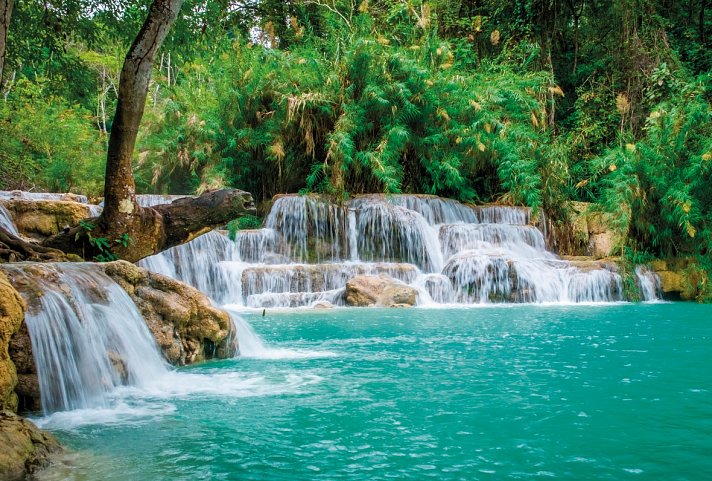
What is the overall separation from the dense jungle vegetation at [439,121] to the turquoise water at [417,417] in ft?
30.3

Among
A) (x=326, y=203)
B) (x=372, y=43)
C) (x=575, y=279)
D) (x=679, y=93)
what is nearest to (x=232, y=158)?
(x=326, y=203)

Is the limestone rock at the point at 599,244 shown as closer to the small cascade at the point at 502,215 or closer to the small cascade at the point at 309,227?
the small cascade at the point at 502,215

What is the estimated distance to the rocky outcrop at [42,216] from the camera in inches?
343

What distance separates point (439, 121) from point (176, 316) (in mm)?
12793

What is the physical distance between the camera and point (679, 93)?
16.5 metres

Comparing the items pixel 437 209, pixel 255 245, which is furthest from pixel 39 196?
pixel 437 209

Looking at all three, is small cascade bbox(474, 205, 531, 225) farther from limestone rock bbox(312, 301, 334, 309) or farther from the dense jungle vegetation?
limestone rock bbox(312, 301, 334, 309)

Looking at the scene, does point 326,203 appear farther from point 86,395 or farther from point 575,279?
point 86,395

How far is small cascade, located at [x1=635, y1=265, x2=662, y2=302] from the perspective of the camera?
44.1 ft

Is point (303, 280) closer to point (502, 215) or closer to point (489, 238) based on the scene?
Answer: point (489, 238)

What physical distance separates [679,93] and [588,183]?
11.1 ft

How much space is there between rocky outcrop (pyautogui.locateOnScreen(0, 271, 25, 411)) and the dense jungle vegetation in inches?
426

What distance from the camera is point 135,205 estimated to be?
20.4 ft

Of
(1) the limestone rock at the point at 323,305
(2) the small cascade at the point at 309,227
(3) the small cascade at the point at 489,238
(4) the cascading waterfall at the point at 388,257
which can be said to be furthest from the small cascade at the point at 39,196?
(3) the small cascade at the point at 489,238
